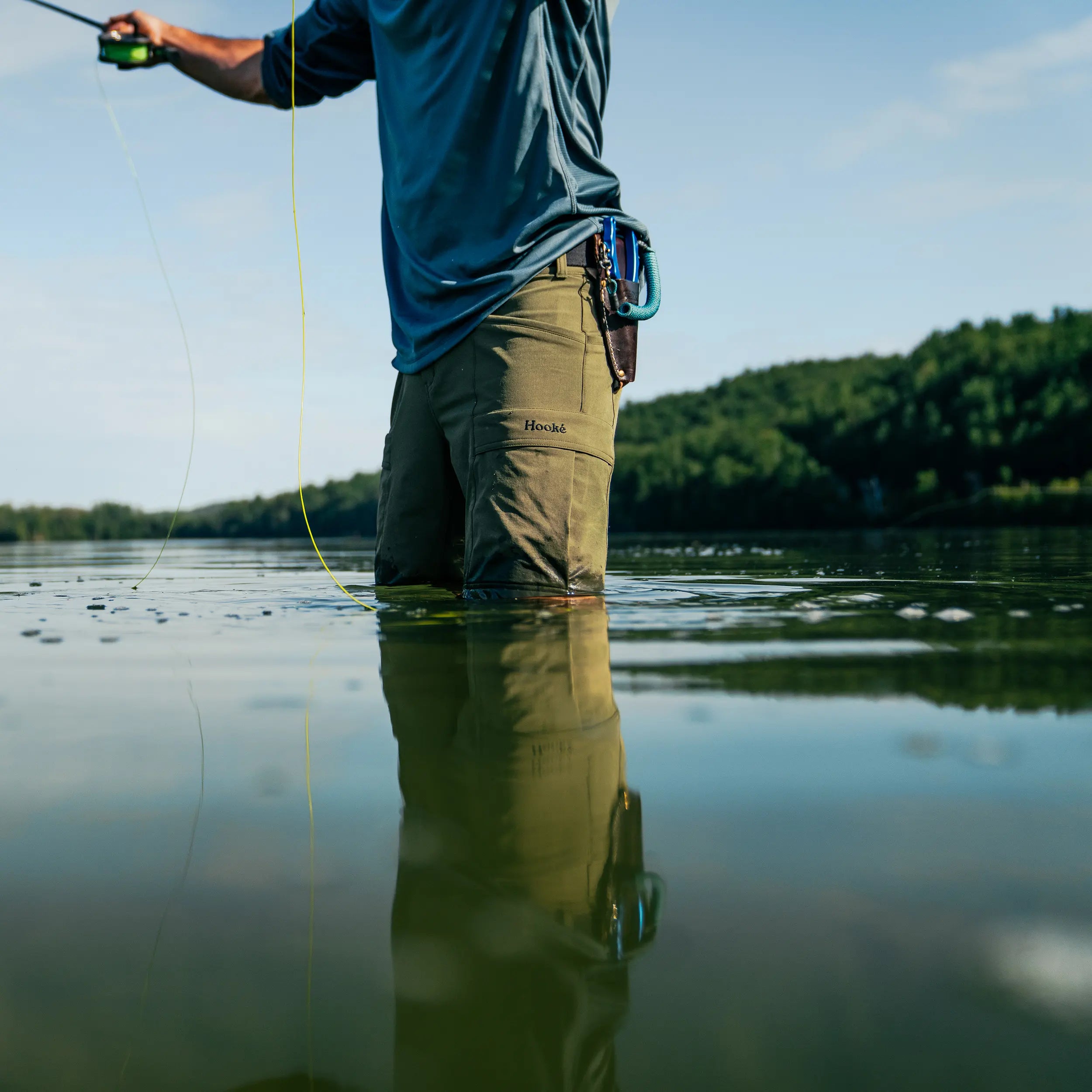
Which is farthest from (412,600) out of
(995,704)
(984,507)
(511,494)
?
(984,507)

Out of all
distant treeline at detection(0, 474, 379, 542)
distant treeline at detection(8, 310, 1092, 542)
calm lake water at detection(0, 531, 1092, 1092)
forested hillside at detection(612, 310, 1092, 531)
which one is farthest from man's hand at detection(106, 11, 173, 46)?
distant treeline at detection(0, 474, 379, 542)

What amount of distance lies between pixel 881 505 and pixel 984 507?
44.2 feet

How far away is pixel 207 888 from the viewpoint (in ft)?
2.53

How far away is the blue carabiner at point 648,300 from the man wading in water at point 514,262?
1.4 inches

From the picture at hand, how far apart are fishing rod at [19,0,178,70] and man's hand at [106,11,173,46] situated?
1 centimetres

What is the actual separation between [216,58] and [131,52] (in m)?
0.31

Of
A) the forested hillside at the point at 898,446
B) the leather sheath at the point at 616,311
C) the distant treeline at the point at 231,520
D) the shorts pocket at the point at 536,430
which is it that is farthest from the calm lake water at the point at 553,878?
the distant treeline at the point at 231,520

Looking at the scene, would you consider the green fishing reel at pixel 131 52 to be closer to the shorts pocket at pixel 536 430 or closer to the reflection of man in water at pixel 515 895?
the shorts pocket at pixel 536 430

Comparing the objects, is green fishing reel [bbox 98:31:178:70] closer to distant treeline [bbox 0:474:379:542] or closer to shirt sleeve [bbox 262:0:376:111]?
shirt sleeve [bbox 262:0:376:111]

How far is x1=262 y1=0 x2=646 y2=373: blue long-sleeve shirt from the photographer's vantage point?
3.30 meters

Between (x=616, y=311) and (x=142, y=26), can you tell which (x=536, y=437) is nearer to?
(x=616, y=311)

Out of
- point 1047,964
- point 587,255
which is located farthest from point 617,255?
point 1047,964

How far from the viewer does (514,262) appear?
10.9 feet

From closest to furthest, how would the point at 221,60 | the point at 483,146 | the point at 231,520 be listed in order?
1. the point at 483,146
2. the point at 221,60
3. the point at 231,520
